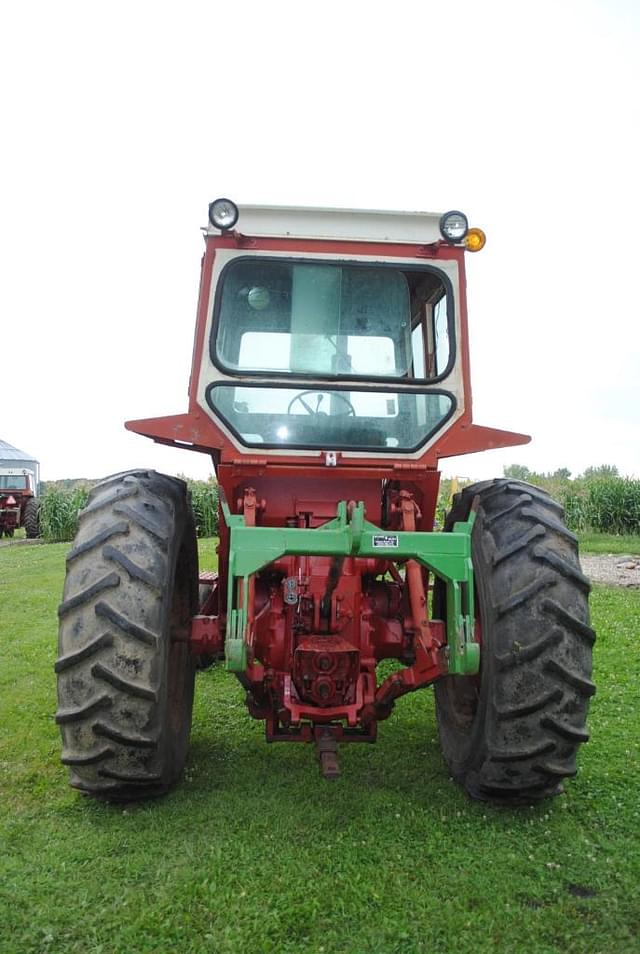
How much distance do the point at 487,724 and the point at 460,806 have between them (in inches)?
20.2

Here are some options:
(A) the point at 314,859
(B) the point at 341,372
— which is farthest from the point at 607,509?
(A) the point at 314,859

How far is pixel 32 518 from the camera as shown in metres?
22.2

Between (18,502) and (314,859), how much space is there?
23514 millimetres

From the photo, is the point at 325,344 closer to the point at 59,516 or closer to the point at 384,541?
the point at 384,541

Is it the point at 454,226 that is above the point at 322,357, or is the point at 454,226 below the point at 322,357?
above

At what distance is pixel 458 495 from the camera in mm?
4184

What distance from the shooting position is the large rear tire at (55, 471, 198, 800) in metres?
2.99

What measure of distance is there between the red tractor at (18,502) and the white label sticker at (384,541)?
21.1 m

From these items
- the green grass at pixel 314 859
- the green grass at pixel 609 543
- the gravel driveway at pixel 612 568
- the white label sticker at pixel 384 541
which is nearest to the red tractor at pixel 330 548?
the white label sticker at pixel 384 541

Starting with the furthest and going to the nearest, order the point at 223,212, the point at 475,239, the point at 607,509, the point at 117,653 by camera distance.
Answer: the point at 607,509, the point at 475,239, the point at 223,212, the point at 117,653

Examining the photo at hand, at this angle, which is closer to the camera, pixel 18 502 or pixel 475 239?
pixel 475 239

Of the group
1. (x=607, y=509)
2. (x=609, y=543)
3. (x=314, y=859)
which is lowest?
(x=609, y=543)

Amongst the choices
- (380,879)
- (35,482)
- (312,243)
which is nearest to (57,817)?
(380,879)

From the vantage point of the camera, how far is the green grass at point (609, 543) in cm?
1667
